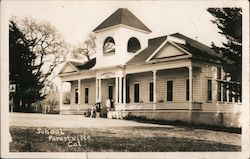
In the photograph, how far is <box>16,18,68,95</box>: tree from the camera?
6.07 metres

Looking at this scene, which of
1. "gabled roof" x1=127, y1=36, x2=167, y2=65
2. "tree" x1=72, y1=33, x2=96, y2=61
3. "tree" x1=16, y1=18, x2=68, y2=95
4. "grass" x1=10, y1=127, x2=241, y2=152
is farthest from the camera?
"gabled roof" x1=127, y1=36, x2=167, y2=65

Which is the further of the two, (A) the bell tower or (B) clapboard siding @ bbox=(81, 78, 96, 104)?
(B) clapboard siding @ bbox=(81, 78, 96, 104)

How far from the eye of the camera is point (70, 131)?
6113 millimetres

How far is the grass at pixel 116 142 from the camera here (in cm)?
592

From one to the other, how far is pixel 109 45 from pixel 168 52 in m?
0.88

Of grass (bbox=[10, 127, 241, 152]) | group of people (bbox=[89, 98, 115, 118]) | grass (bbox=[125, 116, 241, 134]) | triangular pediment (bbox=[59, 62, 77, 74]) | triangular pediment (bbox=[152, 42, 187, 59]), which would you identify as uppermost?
triangular pediment (bbox=[152, 42, 187, 59])

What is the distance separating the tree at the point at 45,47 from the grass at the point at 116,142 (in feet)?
2.24

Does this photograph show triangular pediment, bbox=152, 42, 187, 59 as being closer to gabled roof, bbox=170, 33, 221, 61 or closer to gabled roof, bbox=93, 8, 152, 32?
gabled roof, bbox=170, 33, 221, 61

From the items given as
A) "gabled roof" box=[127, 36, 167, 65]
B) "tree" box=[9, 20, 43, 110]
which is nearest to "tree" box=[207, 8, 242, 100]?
"gabled roof" box=[127, 36, 167, 65]

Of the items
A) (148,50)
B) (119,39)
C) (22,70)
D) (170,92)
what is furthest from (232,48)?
(22,70)

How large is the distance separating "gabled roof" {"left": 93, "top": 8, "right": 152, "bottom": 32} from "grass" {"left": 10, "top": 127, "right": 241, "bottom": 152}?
1452 mm

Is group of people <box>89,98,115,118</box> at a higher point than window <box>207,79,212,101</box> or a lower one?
lower

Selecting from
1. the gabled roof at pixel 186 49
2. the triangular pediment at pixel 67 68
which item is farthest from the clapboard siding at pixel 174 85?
the triangular pediment at pixel 67 68

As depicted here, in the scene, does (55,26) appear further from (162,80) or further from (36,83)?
(162,80)
